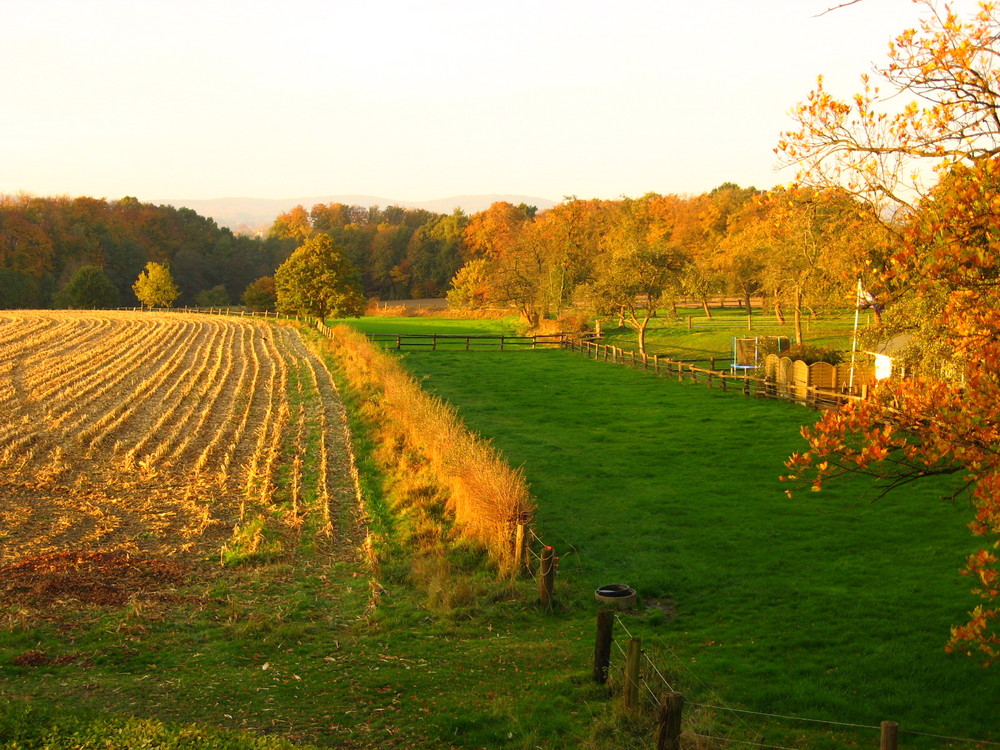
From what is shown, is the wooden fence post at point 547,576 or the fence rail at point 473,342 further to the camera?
the fence rail at point 473,342

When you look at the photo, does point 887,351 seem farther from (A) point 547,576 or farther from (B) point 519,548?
(A) point 547,576

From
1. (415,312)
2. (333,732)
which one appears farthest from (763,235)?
(415,312)

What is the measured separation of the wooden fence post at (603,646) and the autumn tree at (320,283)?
50.2 metres

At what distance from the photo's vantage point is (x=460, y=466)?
609 inches

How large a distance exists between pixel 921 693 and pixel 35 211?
108 metres

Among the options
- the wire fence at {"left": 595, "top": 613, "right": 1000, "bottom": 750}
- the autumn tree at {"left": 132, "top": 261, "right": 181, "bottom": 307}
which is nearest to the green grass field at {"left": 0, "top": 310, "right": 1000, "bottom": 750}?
the wire fence at {"left": 595, "top": 613, "right": 1000, "bottom": 750}

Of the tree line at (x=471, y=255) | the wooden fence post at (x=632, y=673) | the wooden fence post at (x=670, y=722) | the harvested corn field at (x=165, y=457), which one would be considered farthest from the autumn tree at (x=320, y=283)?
the wooden fence post at (x=670, y=722)

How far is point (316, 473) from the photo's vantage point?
1897 centimetres

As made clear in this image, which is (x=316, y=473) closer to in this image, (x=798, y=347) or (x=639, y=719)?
(x=639, y=719)

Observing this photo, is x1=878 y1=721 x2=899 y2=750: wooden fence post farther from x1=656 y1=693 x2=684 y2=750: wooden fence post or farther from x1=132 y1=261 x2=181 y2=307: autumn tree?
x1=132 y1=261 x2=181 y2=307: autumn tree

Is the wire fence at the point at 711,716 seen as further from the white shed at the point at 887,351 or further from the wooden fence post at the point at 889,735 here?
the white shed at the point at 887,351

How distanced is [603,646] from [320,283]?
5069 cm

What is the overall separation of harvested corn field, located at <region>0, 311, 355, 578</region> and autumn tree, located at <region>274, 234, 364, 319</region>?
16560mm

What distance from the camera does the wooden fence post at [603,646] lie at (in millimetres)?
8391
